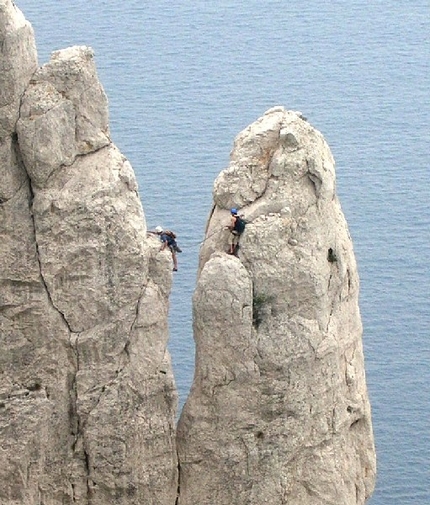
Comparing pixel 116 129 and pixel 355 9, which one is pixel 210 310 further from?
pixel 355 9

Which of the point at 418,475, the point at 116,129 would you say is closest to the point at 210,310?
the point at 418,475

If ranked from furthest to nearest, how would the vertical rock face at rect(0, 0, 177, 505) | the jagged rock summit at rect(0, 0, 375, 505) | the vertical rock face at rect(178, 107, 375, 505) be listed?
the vertical rock face at rect(178, 107, 375, 505) < the jagged rock summit at rect(0, 0, 375, 505) < the vertical rock face at rect(0, 0, 177, 505)

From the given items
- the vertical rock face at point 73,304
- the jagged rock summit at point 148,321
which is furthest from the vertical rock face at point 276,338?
the vertical rock face at point 73,304

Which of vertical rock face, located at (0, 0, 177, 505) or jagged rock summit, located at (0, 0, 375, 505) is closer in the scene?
vertical rock face, located at (0, 0, 177, 505)

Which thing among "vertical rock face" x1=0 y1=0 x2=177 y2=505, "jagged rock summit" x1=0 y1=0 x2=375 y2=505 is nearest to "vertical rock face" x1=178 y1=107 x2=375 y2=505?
"jagged rock summit" x1=0 y1=0 x2=375 y2=505

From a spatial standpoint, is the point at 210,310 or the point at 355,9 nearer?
the point at 210,310

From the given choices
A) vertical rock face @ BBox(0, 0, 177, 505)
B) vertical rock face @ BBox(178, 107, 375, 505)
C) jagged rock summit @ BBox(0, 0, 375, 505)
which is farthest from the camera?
vertical rock face @ BBox(178, 107, 375, 505)

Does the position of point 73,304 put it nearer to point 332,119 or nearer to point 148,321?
point 148,321

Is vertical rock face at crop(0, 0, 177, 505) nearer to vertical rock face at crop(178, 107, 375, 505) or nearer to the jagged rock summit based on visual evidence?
the jagged rock summit
